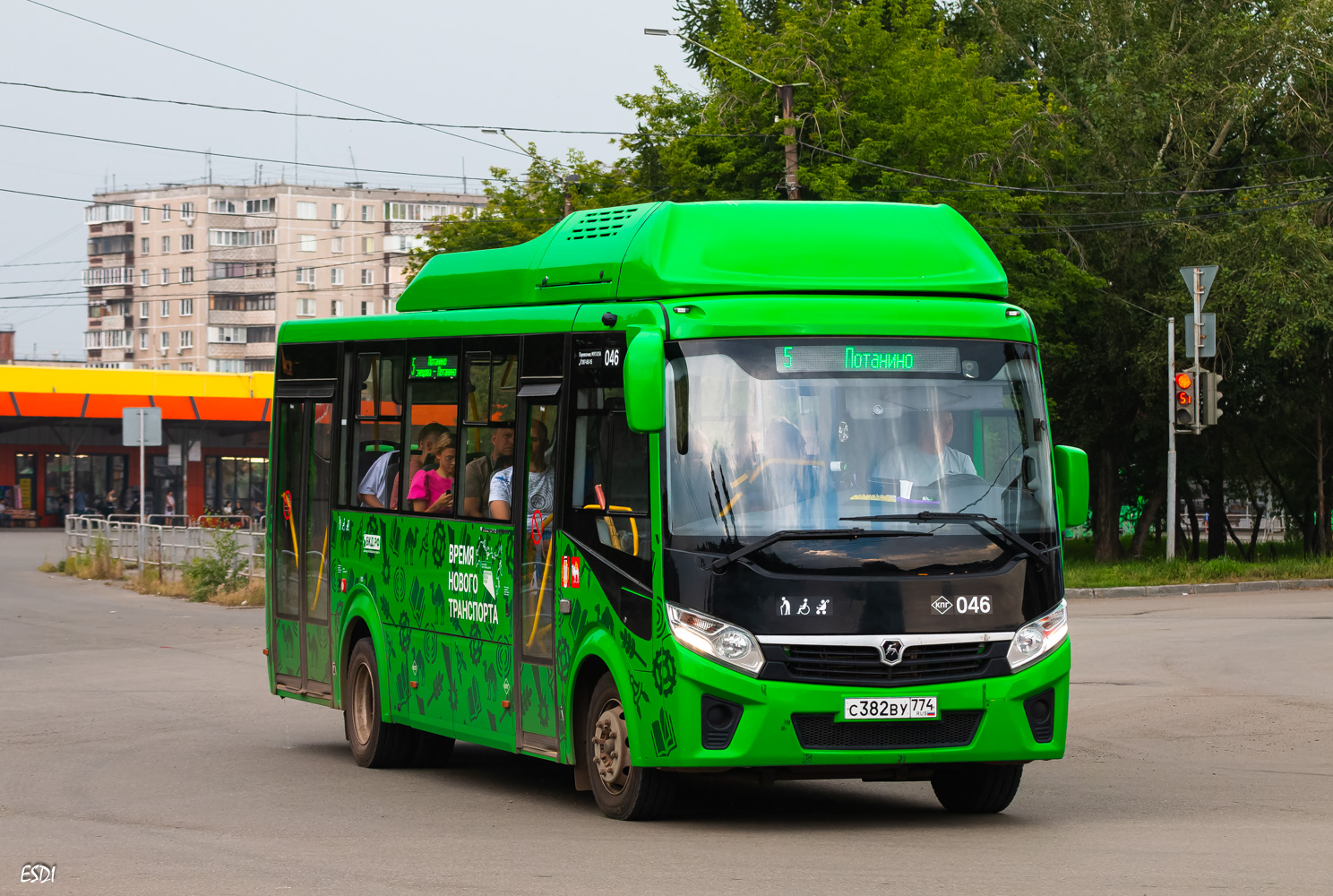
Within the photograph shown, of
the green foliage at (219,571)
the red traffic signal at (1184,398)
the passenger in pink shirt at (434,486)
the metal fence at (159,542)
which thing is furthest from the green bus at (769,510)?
the metal fence at (159,542)

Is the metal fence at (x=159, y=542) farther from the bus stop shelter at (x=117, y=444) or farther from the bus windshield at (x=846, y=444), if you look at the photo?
the bus stop shelter at (x=117, y=444)

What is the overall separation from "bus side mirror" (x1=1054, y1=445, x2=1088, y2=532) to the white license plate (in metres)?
1.33

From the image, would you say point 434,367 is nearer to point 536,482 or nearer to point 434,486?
point 434,486

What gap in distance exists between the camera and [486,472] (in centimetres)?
1119

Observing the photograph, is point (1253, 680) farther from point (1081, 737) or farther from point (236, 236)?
point (236, 236)

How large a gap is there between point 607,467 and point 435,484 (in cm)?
228

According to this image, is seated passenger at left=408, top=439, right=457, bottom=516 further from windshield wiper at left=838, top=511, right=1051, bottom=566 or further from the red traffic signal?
the red traffic signal

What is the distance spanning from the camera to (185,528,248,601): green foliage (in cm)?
3136

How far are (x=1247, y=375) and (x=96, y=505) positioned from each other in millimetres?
45761

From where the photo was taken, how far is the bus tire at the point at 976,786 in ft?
32.8

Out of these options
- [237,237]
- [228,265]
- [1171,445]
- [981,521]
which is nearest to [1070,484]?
[981,521]

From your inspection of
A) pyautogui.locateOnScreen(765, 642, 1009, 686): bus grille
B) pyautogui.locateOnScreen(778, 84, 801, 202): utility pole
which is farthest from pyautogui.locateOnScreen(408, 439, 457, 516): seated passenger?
pyautogui.locateOnScreen(778, 84, 801, 202): utility pole

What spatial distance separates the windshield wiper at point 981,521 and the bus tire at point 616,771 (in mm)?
1537

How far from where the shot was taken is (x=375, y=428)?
1284 cm
